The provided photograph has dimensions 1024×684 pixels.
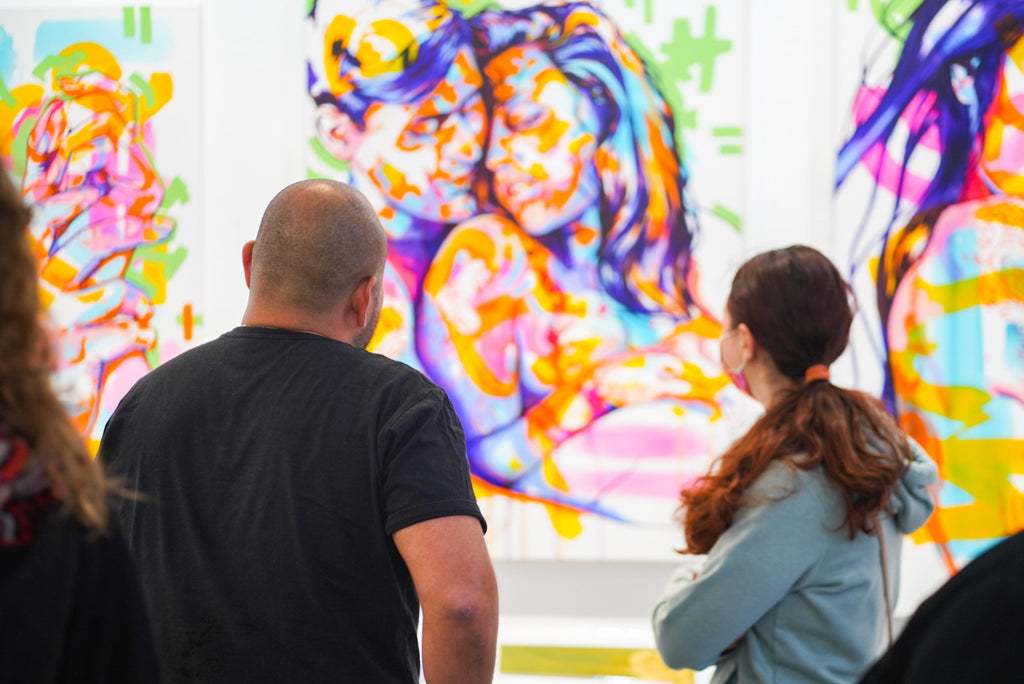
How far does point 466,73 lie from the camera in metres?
2.40

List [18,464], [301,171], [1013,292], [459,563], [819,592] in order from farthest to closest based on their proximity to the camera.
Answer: [301,171], [1013,292], [819,592], [459,563], [18,464]

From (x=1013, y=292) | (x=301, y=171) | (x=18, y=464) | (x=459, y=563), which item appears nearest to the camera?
(x=18, y=464)

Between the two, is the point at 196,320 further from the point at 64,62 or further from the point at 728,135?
the point at 728,135

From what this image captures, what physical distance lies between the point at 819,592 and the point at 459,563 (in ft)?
2.02

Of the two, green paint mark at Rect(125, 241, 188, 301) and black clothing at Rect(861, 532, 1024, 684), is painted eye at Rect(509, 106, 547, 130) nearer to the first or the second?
green paint mark at Rect(125, 241, 188, 301)

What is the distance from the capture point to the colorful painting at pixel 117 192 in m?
2.48

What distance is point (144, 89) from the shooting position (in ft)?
8.20

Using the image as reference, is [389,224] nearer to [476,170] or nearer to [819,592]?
[476,170]

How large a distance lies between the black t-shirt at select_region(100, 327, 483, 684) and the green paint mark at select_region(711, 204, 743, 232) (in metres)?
1.21

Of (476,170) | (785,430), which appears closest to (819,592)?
(785,430)

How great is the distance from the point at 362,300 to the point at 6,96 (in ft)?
5.43

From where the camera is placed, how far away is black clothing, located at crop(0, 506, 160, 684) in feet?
2.11

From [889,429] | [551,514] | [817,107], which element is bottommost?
[551,514]

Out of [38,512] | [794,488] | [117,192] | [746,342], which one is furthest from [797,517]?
[117,192]
